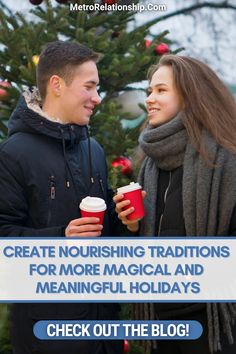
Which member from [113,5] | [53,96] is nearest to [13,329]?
[53,96]

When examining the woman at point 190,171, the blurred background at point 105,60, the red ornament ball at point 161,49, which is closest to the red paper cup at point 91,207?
the woman at point 190,171

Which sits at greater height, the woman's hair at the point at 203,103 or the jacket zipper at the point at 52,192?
the woman's hair at the point at 203,103

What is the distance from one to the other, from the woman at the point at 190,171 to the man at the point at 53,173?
0.21 meters

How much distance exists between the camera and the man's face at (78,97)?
2723 mm

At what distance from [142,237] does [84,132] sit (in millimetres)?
541

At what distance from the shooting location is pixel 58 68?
108 inches

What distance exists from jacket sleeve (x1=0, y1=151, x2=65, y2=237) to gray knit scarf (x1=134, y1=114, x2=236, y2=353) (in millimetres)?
472

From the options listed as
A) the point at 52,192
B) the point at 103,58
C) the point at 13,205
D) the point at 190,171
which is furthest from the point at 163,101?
the point at 103,58

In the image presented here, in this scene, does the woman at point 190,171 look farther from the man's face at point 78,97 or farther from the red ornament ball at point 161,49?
the red ornament ball at point 161,49

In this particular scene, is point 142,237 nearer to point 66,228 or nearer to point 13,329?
point 66,228

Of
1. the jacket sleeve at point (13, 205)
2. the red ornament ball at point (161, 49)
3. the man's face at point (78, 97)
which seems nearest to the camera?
the jacket sleeve at point (13, 205)

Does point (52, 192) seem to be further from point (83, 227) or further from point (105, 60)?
point (105, 60)

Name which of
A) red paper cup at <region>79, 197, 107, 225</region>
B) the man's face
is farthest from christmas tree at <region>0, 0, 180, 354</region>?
red paper cup at <region>79, 197, 107, 225</region>

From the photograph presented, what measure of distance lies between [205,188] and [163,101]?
0.42 metres
